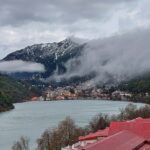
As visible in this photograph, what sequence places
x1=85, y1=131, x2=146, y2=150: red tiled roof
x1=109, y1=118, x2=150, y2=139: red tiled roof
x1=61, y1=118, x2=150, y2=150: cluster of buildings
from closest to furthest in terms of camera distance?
x1=85, y1=131, x2=146, y2=150: red tiled roof
x1=61, y1=118, x2=150, y2=150: cluster of buildings
x1=109, y1=118, x2=150, y2=139: red tiled roof

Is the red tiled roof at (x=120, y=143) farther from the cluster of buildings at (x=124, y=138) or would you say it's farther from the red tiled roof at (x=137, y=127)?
the red tiled roof at (x=137, y=127)

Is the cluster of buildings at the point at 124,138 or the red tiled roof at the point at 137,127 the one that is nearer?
the cluster of buildings at the point at 124,138

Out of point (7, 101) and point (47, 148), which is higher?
point (7, 101)

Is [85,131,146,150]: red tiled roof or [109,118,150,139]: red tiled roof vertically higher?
[109,118,150,139]: red tiled roof

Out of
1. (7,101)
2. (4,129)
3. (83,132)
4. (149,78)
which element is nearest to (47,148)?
(83,132)

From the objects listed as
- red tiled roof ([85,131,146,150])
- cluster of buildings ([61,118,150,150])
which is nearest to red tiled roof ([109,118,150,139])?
cluster of buildings ([61,118,150,150])

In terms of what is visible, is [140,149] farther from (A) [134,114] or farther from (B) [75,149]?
(A) [134,114]

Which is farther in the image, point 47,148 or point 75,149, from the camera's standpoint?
point 47,148

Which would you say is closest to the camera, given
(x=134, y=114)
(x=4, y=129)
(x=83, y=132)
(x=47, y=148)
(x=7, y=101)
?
(x=47, y=148)

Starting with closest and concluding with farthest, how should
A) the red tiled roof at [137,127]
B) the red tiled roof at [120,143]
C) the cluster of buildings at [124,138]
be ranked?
the red tiled roof at [120,143] → the cluster of buildings at [124,138] → the red tiled roof at [137,127]

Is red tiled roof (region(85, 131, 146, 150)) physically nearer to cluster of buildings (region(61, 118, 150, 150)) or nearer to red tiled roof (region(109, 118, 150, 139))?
cluster of buildings (region(61, 118, 150, 150))

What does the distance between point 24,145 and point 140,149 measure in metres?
16.8

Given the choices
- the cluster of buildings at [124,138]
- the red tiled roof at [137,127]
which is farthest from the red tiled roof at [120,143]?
the red tiled roof at [137,127]

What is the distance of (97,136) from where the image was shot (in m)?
32.1
